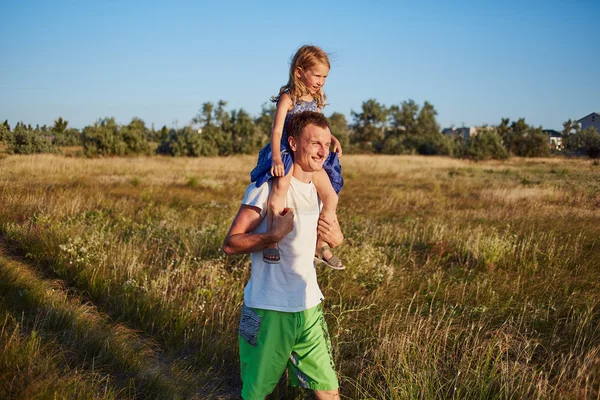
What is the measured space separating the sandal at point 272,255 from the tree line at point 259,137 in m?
11.0

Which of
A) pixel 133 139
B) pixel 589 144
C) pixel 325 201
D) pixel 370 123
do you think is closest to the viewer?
pixel 325 201

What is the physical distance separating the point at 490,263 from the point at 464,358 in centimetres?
318

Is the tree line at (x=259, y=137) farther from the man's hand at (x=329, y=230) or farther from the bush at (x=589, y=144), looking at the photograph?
the man's hand at (x=329, y=230)

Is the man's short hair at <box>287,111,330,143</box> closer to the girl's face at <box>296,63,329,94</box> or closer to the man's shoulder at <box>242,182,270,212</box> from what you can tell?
the man's shoulder at <box>242,182,270,212</box>

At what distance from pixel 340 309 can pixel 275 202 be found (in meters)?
2.45

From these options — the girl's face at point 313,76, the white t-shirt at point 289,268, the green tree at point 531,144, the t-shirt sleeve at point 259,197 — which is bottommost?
the white t-shirt at point 289,268

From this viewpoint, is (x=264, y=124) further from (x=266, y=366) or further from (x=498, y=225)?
(x=266, y=366)

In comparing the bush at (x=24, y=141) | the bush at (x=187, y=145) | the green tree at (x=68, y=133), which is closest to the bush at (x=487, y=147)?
the bush at (x=187, y=145)

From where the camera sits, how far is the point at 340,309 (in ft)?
14.9

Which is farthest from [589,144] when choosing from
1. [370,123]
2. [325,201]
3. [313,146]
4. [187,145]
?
[370,123]

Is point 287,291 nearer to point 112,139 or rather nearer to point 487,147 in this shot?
point 112,139

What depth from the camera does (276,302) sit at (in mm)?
2371

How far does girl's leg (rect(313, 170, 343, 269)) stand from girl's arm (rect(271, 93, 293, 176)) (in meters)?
0.33

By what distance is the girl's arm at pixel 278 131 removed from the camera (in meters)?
2.53
